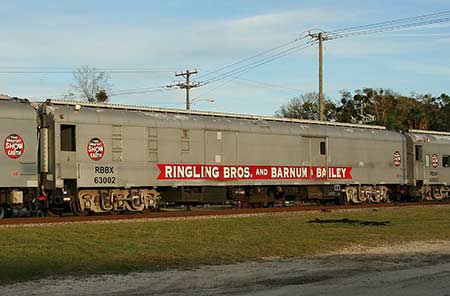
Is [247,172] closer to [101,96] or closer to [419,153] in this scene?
[419,153]

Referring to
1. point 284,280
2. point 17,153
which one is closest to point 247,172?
point 17,153

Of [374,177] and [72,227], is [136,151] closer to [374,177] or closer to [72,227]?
[72,227]

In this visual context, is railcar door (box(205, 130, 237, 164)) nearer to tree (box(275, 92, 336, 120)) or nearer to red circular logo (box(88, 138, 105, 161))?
red circular logo (box(88, 138, 105, 161))

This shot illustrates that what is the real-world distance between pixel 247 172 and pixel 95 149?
23.4 ft

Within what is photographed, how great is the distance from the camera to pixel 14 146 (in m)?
19.9

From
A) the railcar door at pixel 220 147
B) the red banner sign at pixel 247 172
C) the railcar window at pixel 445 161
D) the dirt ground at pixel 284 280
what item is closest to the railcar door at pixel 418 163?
the railcar window at pixel 445 161

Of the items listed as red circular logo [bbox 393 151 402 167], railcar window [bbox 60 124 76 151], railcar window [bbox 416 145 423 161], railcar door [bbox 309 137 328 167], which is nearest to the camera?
railcar window [bbox 60 124 76 151]

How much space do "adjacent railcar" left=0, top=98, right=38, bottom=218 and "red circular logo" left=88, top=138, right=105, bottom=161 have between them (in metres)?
1.91

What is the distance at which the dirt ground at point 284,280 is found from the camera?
9.32m

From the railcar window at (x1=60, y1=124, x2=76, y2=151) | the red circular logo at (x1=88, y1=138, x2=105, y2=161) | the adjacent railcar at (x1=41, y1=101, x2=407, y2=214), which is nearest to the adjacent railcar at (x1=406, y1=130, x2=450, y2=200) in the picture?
→ the adjacent railcar at (x1=41, y1=101, x2=407, y2=214)

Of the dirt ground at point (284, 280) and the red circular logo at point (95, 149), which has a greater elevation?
the red circular logo at point (95, 149)

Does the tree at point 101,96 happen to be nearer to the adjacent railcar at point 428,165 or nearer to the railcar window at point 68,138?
the adjacent railcar at point 428,165

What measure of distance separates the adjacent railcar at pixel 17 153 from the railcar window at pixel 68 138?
3.34 feet

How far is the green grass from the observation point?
11.8 m
